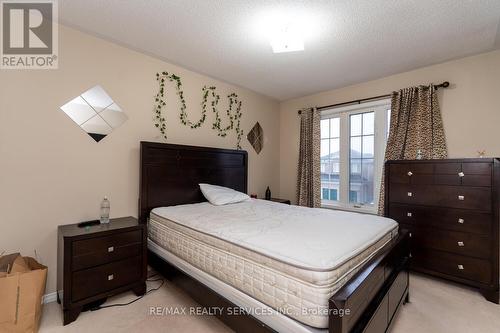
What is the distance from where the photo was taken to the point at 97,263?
1.89 metres

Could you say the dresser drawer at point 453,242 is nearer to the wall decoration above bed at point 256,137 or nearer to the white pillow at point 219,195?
the white pillow at point 219,195

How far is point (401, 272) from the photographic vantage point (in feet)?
6.12

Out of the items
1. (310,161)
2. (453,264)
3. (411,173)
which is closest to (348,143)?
(310,161)

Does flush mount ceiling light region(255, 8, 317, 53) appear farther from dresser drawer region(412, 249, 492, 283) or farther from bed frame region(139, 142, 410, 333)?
dresser drawer region(412, 249, 492, 283)

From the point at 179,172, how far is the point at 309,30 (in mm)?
2081

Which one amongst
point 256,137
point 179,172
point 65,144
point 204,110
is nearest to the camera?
point 65,144

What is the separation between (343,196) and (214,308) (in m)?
2.78

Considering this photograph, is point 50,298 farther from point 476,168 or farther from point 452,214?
point 476,168

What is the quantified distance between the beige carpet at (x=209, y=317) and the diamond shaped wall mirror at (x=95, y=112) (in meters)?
1.59

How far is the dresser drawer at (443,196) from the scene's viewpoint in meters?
2.21

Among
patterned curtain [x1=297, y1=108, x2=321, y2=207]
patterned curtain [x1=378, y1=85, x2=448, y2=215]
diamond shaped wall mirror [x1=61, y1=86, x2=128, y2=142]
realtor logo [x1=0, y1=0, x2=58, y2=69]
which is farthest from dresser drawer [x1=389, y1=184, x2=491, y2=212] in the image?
realtor logo [x1=0, y1=0, x2=58, y2=69]

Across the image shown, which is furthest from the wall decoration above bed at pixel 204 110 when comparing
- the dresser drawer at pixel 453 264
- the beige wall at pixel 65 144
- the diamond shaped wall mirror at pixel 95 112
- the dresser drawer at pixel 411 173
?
the dresser drawer at pixel 453 264

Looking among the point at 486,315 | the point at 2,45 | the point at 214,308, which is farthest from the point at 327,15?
the point at 486,315

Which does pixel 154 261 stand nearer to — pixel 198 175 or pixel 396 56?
pixel 198 175
